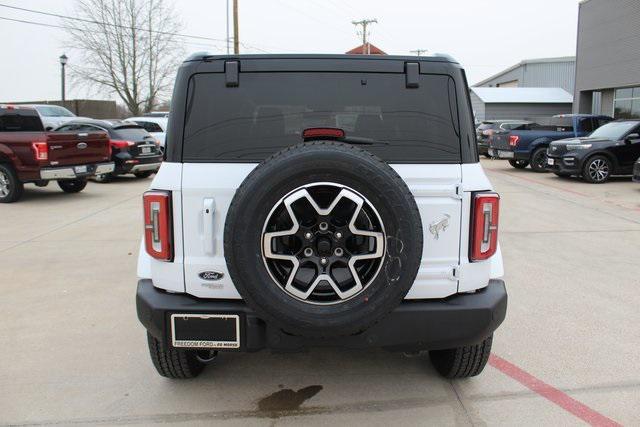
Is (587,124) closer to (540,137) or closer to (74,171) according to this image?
(540,137)

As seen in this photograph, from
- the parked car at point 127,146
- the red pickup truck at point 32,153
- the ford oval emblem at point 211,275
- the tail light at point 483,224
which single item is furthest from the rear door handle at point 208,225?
the parked car at point 127,146

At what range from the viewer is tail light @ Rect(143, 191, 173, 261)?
9.39 ft

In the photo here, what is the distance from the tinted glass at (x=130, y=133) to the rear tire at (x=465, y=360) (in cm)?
1256

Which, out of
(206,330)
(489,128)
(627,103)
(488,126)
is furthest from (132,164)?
(627,103)

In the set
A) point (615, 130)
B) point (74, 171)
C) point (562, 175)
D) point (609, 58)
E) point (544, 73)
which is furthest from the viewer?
point (544, 73)

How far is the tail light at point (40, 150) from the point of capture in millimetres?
10422

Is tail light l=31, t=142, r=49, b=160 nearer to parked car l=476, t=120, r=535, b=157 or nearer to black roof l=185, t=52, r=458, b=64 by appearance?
black roof l=185, t=52, r=458, b=64

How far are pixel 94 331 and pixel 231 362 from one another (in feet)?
4.25

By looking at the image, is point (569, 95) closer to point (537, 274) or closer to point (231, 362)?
point (537, 274)

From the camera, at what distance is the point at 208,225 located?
2828 millimetres

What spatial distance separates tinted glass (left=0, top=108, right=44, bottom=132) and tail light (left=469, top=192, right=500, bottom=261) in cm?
1023

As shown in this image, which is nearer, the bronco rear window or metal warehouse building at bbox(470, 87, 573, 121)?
the bronco rear window

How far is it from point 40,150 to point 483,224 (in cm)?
980

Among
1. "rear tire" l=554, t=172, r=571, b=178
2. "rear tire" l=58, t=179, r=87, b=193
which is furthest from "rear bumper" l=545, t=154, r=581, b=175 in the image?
"rear tire" l=58, t=179, r=87, b=193
